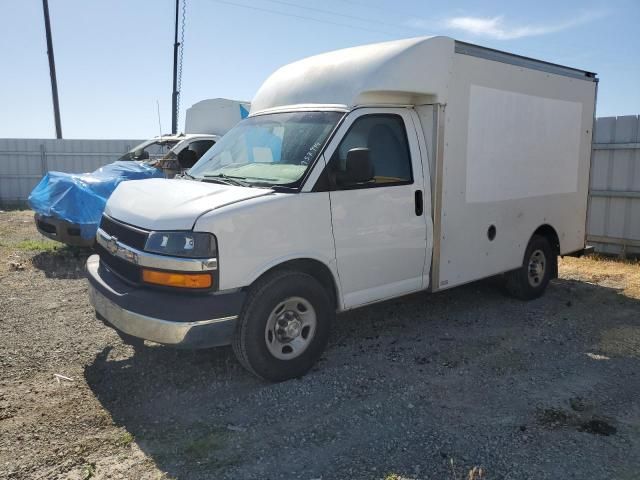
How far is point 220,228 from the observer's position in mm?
3830

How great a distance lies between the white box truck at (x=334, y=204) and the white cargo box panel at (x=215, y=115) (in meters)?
5.93

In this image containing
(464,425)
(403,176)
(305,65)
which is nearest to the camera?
(464,425)

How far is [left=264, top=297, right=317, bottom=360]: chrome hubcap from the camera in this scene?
4254mm

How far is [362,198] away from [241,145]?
4.22 ft

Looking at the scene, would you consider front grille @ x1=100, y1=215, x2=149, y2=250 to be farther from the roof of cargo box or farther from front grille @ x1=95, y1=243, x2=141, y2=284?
the roof of cargo box

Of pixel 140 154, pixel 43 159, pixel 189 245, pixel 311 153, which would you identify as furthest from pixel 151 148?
pixel 189 245

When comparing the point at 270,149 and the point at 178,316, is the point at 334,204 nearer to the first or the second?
the point at 270,149

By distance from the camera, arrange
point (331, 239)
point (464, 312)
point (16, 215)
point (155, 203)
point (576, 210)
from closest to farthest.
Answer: point (155, 203), point (331, 239), point (464, 312), point (576, 210), point (16, 215)

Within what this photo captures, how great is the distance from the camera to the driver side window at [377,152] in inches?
177

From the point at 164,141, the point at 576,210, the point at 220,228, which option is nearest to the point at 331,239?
the point at 220,228

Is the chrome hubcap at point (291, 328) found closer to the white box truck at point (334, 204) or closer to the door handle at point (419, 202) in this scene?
the white box truck at point (334, 204)

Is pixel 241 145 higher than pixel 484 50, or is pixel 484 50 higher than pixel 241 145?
pixel 484 50

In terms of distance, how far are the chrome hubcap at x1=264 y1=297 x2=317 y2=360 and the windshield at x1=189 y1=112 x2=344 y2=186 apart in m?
0.96

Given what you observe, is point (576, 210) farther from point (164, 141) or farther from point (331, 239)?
point (164, 141)
